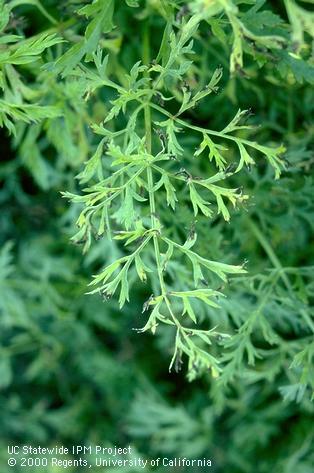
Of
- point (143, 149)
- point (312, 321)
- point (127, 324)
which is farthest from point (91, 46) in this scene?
point (127, 324)

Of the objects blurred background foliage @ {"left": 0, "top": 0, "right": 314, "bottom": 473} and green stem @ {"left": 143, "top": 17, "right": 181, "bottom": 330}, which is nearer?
green stem @ {"left": 143, "top": 17, "right": 181, "bottom": 330}

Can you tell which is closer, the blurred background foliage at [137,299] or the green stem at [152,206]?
the green stem at [152,206]

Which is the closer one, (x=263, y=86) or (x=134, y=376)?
(x=263, y=86)

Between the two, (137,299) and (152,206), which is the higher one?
(152,206)

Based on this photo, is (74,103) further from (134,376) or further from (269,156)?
(134,376)

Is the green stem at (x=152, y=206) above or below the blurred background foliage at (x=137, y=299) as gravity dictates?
above

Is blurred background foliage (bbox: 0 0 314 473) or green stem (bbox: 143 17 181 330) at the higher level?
green stem (bbox: 143 17 181 330)

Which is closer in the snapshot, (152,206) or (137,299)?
(152,206)

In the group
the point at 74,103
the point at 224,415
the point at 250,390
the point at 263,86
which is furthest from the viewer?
the point at 224,415
